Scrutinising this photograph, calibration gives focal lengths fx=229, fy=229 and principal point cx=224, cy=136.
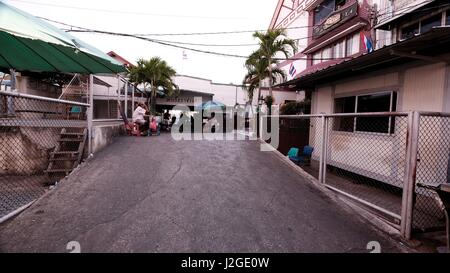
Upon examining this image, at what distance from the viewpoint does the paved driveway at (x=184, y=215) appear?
279 centimetres

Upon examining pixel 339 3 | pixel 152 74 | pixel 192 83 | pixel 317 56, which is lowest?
pixel 152 74

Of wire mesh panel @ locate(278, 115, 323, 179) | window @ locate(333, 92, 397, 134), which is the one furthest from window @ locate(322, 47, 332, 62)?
window @ locate(333, 92, 397, 134)

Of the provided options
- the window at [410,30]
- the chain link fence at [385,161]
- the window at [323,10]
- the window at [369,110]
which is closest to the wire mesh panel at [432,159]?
the chain link fence at [385,161]

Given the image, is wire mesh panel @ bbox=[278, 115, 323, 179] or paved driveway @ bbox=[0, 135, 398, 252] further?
wire mesh panel @ bbox=[278, 115, 323, 179]

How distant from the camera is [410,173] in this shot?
3117 millimetres

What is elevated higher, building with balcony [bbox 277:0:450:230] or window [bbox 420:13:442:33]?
window [bbox 420:13:442:33]

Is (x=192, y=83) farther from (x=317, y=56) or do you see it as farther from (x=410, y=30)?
(x=410, y=30)

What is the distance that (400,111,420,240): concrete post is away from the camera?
308cm

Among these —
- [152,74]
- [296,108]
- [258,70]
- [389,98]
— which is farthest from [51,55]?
[296,108]

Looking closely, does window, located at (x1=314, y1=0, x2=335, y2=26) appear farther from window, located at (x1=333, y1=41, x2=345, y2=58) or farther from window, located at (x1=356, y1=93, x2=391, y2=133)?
window, located at (x1=356, y1=93, x2=391, y2=133)

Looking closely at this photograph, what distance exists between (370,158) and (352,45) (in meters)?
9.06
